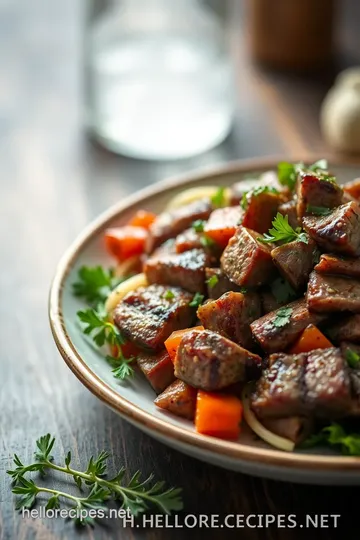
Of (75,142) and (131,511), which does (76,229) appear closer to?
(75,142)

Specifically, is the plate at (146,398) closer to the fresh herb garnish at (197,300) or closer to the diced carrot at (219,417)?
the diced carrot at (219,417)

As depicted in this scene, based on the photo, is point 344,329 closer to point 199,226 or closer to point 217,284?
point 217,284

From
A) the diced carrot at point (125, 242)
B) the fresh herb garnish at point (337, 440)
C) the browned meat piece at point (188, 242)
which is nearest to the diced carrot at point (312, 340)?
the fresh herb garnish at point (337, 440)

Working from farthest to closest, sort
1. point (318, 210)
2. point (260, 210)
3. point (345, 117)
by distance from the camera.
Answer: point (345, 117)
point (260, 210)
point (318, 210)

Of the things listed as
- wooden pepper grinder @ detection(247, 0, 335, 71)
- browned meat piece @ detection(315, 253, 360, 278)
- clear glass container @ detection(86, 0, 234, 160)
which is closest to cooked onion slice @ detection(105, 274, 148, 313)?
browned meat piece @ detection(315, 253, 360, 278)

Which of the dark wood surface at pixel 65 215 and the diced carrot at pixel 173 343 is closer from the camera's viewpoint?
the dark wood surface at pixel 65 215

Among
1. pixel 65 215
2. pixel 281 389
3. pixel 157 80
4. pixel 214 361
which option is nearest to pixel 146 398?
pixel 214 361

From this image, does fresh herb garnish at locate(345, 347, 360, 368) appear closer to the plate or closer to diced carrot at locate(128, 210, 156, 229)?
the plate
